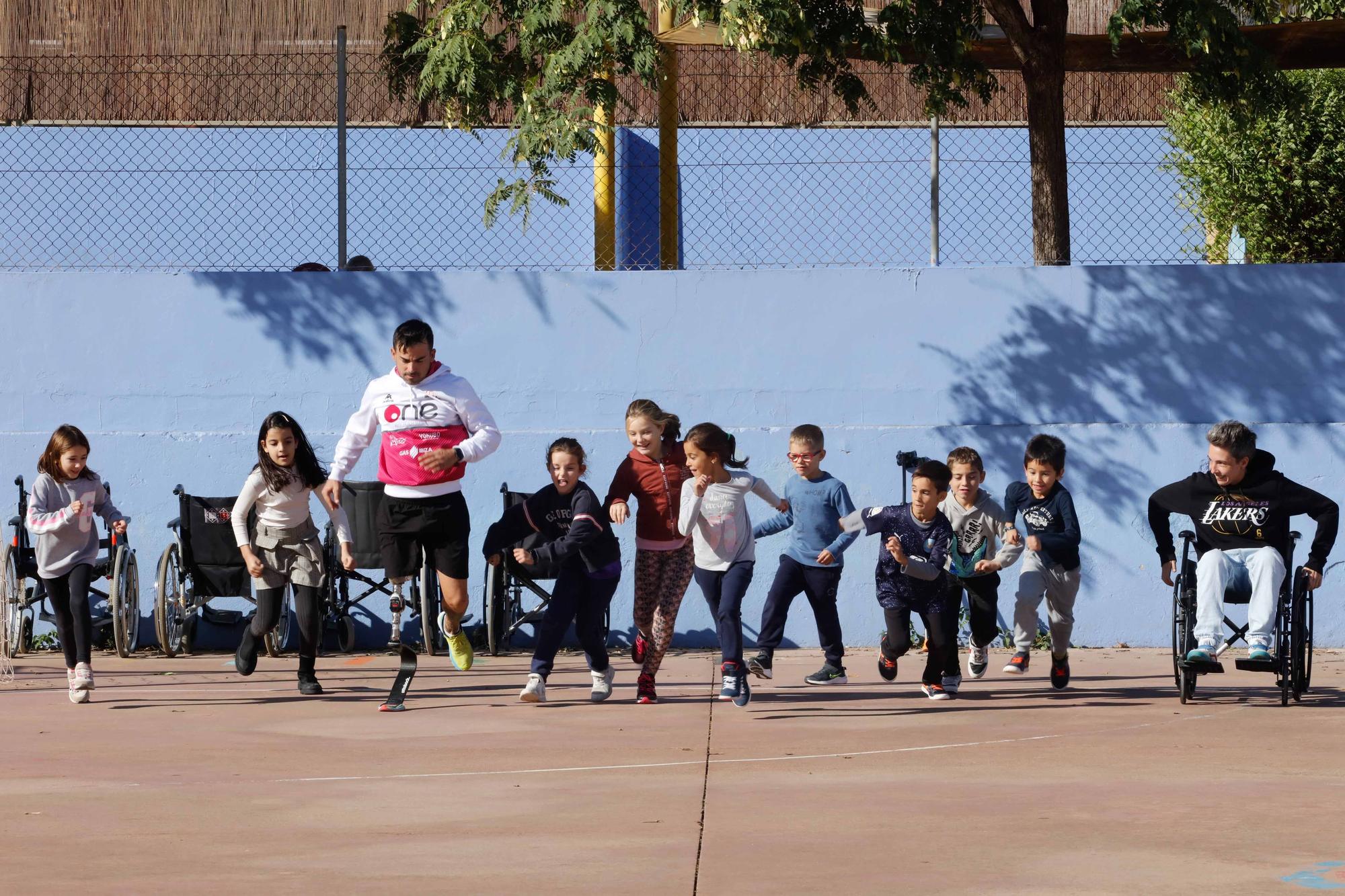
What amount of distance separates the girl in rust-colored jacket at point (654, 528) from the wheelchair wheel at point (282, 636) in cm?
293

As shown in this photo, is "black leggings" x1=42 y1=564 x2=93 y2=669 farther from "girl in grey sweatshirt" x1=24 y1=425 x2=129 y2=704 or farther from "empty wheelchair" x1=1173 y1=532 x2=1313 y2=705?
"empty wheelchair" x1=1173 y1=532 x2=1313 y2=705

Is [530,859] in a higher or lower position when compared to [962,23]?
lower

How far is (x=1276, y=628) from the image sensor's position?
8391 mm

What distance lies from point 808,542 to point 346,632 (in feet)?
10.5

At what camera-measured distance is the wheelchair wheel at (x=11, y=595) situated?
10.1m

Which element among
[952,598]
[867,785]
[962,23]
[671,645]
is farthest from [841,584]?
[867,785]

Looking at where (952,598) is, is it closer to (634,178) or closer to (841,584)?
(841,584)

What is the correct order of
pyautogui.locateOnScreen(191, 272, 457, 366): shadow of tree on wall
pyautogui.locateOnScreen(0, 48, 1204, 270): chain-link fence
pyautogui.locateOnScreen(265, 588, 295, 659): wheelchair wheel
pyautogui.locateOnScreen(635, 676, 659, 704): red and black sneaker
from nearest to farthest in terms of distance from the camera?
pyautogui.locateOnScreen(635, 676, 659, 704): red and black sneaker < pyautogui.locateOnScreen(265, 588, 295, 659): wheelchair wheel < pyautogui.locateOnScreen(191, 272, 457, 366): shadow of tree on wall < pyautogui.locateOnScreen(0, 48, 1204, 270): chain-link fence

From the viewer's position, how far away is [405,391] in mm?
8180

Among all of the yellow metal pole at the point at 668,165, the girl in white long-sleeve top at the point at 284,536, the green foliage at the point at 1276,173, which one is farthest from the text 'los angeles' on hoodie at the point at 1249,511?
the green foliage at the point at 1276,173

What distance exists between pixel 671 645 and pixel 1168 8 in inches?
204

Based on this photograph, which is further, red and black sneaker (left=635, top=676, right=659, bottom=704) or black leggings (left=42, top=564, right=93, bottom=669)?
black leggings (left=42, top=564, right=93, bottom=669)

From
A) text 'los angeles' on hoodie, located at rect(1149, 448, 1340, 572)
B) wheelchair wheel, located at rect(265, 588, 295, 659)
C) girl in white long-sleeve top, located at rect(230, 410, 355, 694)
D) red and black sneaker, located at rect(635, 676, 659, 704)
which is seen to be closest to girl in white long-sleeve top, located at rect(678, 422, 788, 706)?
red and black sneaker, located at rect(635, 676, 659, 704)

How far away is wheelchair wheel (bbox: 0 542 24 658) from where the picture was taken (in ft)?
33.0
